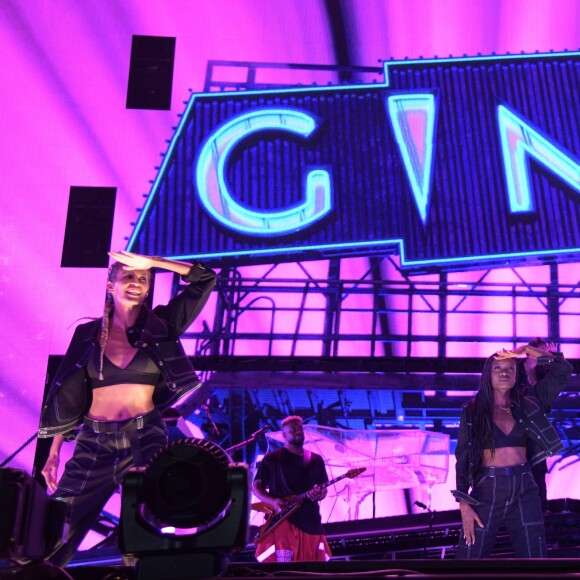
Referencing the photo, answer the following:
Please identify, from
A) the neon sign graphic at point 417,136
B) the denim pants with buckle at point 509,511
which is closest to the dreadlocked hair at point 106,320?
the denim pants with buckle at point 509,511

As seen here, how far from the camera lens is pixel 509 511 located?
355cm

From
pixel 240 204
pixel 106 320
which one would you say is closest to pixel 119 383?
pixel 106 320

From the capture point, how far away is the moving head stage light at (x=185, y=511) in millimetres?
1543

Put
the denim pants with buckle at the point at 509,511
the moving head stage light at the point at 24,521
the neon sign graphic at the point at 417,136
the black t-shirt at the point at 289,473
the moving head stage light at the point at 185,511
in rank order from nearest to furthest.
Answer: the moving head stage light at the point at 24,521, the moving head stage light at the point at 185,511, the denim pants with buckle at the point at 509,511, the black t-shirt at the point at 289,473, the neon sign graphic at the point at 417,136

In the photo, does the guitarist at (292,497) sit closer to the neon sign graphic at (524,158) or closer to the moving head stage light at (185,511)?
the neon sign graphic at (524,158)

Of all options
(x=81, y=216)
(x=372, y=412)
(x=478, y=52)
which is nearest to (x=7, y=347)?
(x=81, y=216)

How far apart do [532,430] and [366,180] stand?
3370 millimetres

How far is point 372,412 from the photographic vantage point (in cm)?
659

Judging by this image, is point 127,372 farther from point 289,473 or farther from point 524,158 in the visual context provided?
point 524,158

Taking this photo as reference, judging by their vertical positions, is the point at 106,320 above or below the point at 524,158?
below

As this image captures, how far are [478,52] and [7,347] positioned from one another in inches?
185

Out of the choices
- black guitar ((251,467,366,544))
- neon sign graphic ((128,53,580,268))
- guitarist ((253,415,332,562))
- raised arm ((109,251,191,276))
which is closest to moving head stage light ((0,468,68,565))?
raised arm ((109,251,191,276))

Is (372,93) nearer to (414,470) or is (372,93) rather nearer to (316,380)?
(316,380)

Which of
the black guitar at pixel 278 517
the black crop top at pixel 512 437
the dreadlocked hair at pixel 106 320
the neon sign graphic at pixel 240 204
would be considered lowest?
the black guitar at pixel 278 517
